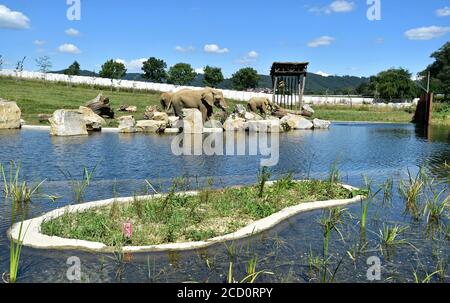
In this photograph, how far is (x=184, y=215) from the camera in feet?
26.9

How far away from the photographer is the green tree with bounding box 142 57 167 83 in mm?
111438

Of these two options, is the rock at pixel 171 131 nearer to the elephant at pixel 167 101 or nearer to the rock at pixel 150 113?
the rock at pixel 150 113

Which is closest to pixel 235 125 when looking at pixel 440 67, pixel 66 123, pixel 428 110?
pixel 66 123

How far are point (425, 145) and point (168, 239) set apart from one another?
17873 mm

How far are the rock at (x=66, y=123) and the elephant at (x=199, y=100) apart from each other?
6327mm

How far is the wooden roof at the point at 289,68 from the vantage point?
1449 inches

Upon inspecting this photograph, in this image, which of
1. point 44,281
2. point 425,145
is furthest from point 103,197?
point 425,145

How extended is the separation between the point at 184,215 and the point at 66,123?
14642mm

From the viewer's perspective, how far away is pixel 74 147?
16922mm

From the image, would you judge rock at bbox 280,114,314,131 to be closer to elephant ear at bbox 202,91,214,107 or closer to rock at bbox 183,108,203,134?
elephant ear at bbox 202,91,214,107

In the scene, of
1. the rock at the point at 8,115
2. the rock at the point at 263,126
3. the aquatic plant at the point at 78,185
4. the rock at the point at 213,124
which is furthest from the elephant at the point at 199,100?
the aquatic plant at the point at 78,185

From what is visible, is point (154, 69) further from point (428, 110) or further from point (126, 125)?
point (126, 125)

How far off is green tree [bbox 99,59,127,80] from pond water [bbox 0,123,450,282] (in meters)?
81.8

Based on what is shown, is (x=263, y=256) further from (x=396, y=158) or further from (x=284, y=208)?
(x=396, y=158)
